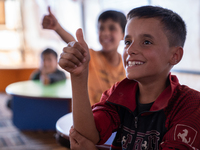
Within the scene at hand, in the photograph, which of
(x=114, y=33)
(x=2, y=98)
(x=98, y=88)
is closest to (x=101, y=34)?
(x=114, y=33)

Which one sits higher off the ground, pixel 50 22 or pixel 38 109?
pixel 50 22

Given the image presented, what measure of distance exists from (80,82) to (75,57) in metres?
0.10

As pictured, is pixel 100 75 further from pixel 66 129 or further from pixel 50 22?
pixel 66 129

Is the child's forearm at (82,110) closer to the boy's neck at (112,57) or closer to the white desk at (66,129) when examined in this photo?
the white desk at (66,129)

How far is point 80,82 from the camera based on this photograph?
0.73 meters

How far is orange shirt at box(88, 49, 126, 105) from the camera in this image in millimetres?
1514

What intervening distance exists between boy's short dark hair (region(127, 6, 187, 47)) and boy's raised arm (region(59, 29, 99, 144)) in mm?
242

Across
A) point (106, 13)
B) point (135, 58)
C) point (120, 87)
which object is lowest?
point (120, 87)

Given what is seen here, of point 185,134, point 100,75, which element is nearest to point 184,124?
point 185,134

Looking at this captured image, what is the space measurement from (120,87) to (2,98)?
508cm

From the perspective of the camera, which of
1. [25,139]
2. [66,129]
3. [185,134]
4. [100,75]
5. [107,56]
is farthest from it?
[25,139]

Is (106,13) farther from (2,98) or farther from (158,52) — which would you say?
(2,98)

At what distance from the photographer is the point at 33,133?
296 cm

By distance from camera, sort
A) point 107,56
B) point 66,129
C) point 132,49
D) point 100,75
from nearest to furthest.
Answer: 1. point 132,49
2. point 66,129
3. point 100,75
4. point 107,56
